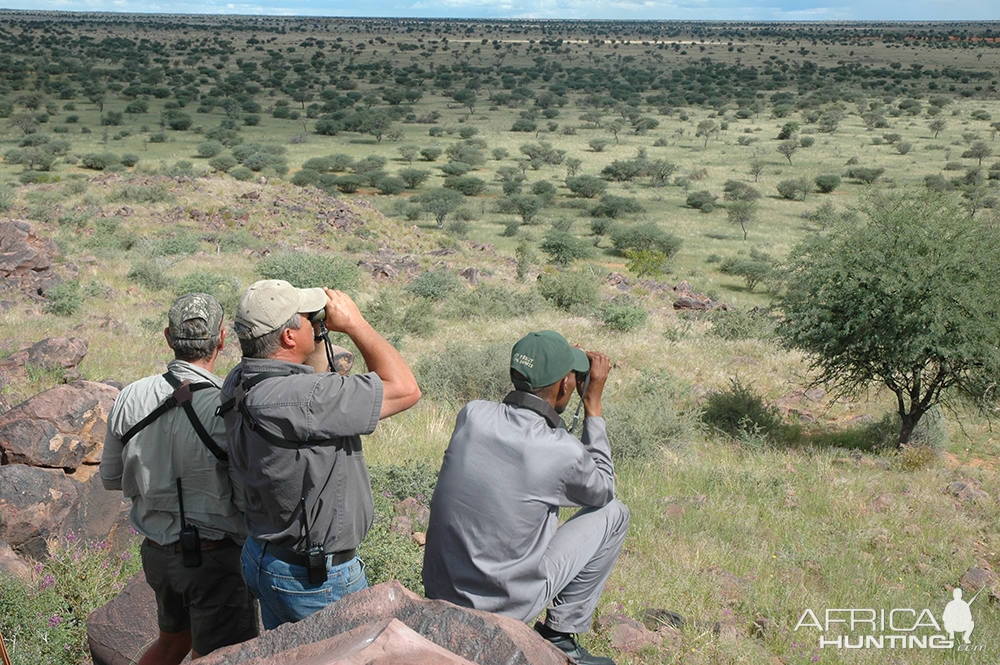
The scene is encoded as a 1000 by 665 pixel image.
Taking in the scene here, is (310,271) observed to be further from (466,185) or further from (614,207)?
(466,185)

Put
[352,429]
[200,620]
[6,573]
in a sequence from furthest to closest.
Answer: [6,573] → [200,620] → [352,429]

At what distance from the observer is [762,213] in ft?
106

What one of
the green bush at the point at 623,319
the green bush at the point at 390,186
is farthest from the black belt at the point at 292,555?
the green bush at the point at 390,186

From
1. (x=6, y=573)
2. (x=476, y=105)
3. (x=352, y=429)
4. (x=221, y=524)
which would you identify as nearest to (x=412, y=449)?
(x=6, y=573)

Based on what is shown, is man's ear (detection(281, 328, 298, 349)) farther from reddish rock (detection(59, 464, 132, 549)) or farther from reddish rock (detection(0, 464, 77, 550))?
reddish rock (detection(0, 464, 77, 550))

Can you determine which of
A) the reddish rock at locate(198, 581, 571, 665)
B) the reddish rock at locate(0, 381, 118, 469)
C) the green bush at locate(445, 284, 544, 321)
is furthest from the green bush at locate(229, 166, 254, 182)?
the reddish rock at locate(198, 581, 571, 665)

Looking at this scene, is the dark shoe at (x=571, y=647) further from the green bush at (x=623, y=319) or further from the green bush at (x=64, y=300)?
the green bush at (x=623, y=319)

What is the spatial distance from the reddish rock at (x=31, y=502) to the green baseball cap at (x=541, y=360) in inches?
114

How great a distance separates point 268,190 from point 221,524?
2179 cm

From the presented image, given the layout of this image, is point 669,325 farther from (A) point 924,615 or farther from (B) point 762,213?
(B) point 762,213

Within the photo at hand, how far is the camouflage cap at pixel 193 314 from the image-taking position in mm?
2756

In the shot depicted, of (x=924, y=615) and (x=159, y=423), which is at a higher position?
(x=159, y=423)

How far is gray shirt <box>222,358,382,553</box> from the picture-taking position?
2346mm

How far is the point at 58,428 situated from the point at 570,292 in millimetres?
13115
